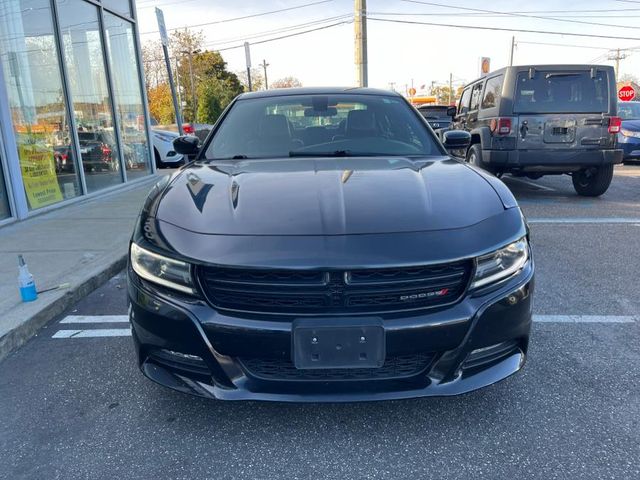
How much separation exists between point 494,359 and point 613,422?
0.67 meters

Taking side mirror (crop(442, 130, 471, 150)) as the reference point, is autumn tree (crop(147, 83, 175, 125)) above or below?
above

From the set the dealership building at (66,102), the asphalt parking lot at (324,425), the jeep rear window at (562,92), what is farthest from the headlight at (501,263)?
the dealership building at (66,102)

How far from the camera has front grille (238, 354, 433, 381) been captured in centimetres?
188

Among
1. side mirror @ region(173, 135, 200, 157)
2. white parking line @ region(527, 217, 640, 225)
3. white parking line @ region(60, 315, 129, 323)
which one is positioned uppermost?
side mirror @ region(173, 135, 200, 157)

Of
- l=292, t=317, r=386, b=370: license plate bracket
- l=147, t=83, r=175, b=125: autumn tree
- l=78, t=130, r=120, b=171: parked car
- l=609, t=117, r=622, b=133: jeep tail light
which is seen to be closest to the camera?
l=292, t=317, r=386, b=370: license plate bracket

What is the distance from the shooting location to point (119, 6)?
9.34 m

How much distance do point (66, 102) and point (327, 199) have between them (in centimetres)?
686

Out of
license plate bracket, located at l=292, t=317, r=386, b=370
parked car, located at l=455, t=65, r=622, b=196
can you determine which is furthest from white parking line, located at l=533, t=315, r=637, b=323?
parked car, located at l=455, t=65, r=622, b=196

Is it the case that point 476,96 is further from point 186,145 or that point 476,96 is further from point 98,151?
point 98,151

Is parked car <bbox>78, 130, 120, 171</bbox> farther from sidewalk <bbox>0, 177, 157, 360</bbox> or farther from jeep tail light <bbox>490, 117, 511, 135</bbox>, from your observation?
jeep tail light <bbox>490, 117, 511, 135</bbox>

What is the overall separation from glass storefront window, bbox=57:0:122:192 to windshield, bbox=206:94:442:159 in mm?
5453

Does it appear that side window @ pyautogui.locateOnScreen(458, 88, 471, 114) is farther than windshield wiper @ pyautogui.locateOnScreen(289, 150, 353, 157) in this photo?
Yes

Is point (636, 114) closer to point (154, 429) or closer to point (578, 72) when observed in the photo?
point (578, 72)

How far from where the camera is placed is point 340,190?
7.41 feet
